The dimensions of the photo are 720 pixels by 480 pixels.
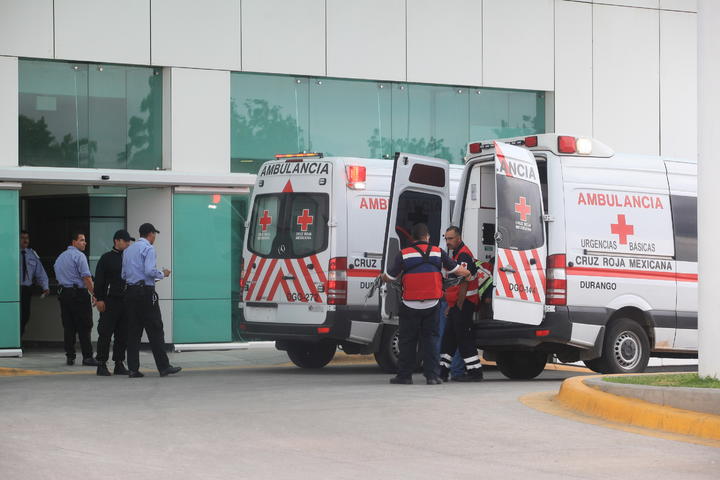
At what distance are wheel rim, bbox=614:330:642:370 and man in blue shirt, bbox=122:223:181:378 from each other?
4964mm

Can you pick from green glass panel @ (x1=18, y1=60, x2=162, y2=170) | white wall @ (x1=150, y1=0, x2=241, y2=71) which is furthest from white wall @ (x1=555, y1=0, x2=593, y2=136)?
green glass panel @ (x1=18, y1=60, x2=162, y2=170)

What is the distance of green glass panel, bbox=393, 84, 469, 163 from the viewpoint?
66.0ft

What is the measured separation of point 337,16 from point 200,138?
2871 millimetres

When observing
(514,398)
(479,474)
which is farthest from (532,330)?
(479,474)

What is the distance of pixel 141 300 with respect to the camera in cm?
1430

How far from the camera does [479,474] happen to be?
7.31 meters

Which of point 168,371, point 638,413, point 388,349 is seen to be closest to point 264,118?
point 388,349

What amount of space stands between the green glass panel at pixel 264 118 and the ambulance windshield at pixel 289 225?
379 centimetres

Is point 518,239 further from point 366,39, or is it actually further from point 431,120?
point 431,120

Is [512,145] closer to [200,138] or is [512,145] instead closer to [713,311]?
[713,311]

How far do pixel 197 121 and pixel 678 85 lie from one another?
8664mm

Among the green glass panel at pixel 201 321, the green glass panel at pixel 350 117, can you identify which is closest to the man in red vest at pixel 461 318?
the green glass panel at pixel 201 321

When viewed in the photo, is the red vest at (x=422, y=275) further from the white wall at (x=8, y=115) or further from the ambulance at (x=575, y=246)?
the white wall at (x=8, y=115)

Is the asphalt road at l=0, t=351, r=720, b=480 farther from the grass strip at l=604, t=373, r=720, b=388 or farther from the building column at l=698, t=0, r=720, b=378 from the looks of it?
the building column at l=698, t=0, r=720, b=378
